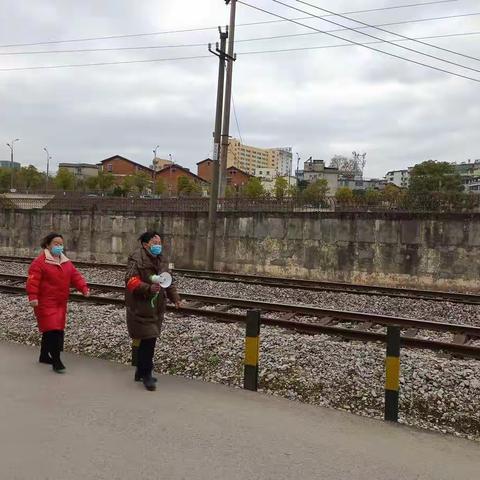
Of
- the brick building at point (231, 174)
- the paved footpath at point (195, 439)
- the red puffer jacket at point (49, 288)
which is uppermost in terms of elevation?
the brick building at point (231, 174)

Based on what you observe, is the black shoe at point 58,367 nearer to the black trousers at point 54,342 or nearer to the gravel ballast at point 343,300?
the black trousers at point 54,342

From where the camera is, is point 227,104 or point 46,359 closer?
point 46,359

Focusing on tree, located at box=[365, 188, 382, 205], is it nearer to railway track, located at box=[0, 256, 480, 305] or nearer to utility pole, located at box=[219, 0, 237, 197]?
railway track, located at box=[0, 256, 480, 305]

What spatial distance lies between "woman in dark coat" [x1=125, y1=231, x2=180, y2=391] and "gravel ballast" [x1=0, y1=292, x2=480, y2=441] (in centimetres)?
118

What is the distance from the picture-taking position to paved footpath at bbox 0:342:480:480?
153 inches

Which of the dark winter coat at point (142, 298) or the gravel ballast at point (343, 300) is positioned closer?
the dark winter coat at point (142, 298)

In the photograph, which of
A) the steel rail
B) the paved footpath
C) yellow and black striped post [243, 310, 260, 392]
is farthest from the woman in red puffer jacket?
the steel rail

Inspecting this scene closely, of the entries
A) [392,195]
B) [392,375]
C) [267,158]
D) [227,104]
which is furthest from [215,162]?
[267,158]

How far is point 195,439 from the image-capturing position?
4414mm

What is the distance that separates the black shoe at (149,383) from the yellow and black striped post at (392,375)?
229 centimetres

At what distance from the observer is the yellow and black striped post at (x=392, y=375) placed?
5.18 m

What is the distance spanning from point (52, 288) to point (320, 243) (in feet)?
43.5

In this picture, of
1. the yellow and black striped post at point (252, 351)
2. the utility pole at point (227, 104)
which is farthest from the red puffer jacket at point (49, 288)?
the utility pole at point (227, 104)

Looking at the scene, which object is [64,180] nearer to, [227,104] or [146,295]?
[227,104]
